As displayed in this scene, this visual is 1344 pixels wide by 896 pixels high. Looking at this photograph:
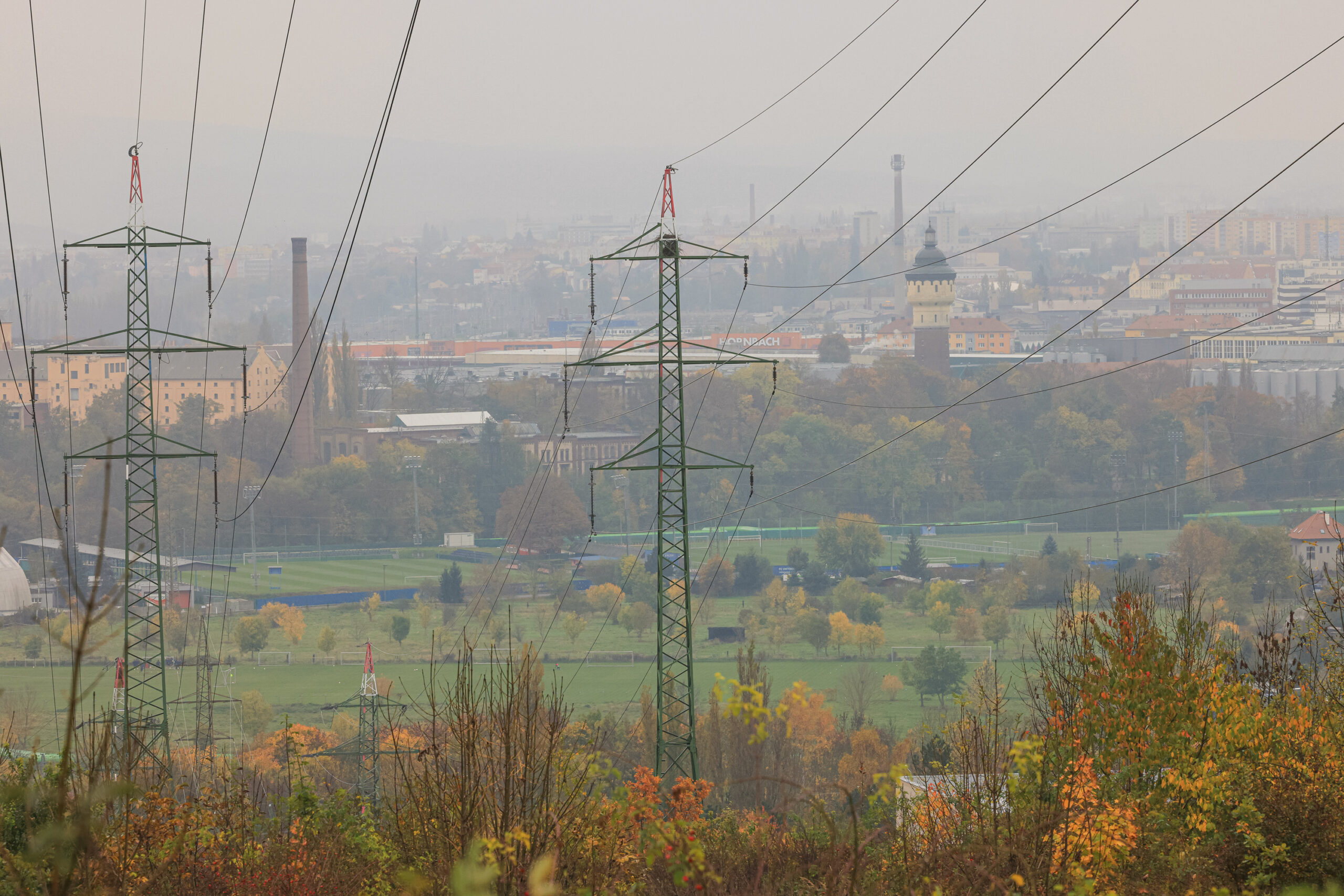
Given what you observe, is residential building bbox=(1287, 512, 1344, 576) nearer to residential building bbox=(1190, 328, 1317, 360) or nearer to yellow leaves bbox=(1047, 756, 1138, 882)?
residential building bbox=(1190, 328, 1317, 360)

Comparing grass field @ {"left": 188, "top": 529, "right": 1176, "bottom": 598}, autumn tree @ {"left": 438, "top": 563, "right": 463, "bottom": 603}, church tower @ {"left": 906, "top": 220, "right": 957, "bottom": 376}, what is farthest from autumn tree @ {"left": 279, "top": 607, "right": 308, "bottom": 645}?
Result: church tower @ {"left": 906, "top": 220, "right": 957, "bottom": 376}

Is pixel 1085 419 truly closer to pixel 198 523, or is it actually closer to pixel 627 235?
pixel 198 523

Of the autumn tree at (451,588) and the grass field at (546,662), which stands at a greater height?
the autumn tree at (451,588)

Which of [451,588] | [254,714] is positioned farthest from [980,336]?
[254,714]

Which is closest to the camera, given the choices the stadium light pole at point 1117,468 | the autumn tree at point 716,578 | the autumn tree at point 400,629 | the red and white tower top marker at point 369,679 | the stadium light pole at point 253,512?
the red and white tower top marker at point 369,679

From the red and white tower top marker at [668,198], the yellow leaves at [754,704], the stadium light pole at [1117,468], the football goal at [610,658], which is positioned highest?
the red and white tower top marker at [668,198]

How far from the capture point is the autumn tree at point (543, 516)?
35.7 metres

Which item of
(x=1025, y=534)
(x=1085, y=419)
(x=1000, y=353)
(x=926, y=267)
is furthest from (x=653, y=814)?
(x=1000, y=353)

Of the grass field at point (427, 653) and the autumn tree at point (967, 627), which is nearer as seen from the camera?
the grass field at point (427, 653)

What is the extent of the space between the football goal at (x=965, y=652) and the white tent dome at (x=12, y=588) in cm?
1838

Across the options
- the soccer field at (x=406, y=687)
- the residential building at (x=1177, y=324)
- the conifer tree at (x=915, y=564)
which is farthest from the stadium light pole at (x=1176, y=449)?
the residential building at (x=1177, y=324)

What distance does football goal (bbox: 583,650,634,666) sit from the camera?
88.1 feet

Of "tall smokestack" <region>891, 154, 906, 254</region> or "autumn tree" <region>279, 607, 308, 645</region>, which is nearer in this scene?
"autumn tree" <region>279, 607, 308, 645</region>

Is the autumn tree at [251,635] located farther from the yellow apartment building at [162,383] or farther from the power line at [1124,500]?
the power line at [1124,500]
